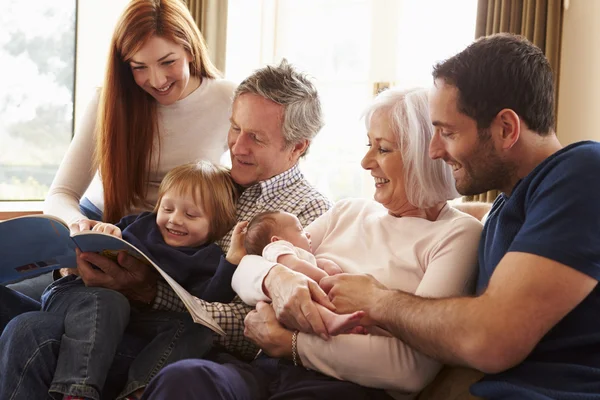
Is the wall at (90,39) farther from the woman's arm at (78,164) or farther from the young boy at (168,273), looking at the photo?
the young boy at (168,273)

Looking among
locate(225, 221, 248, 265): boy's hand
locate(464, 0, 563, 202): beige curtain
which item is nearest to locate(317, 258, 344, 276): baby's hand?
locate(225, 221, 248, 265): boy's hand

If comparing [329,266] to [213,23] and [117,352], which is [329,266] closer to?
[117,352]

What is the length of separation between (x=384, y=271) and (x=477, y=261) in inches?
8.8

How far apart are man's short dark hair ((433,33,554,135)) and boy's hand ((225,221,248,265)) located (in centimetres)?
74

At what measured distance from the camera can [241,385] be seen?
5.38 ft

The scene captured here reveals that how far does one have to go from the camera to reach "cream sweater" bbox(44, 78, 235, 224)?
2.57 m

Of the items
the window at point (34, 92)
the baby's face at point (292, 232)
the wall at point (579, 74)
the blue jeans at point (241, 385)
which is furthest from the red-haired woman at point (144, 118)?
the window at point (34, 92)

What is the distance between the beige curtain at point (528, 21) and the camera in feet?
13.2

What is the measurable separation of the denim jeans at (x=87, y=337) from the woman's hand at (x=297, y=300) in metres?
0.43

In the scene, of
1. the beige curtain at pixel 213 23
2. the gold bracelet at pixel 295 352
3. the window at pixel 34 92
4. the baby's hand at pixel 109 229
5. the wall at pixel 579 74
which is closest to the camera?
the gold bracelet at pixel 295 352

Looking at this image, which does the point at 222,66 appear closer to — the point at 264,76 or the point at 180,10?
the point at 180,10

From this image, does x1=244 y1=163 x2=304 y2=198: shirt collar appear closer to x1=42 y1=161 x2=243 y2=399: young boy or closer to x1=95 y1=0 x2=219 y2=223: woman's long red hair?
x1=42 y1=161 x2=243 y2=399: young boy

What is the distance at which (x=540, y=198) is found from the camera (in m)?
1.40

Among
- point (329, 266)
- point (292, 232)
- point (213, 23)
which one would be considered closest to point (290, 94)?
point (292, 232)
